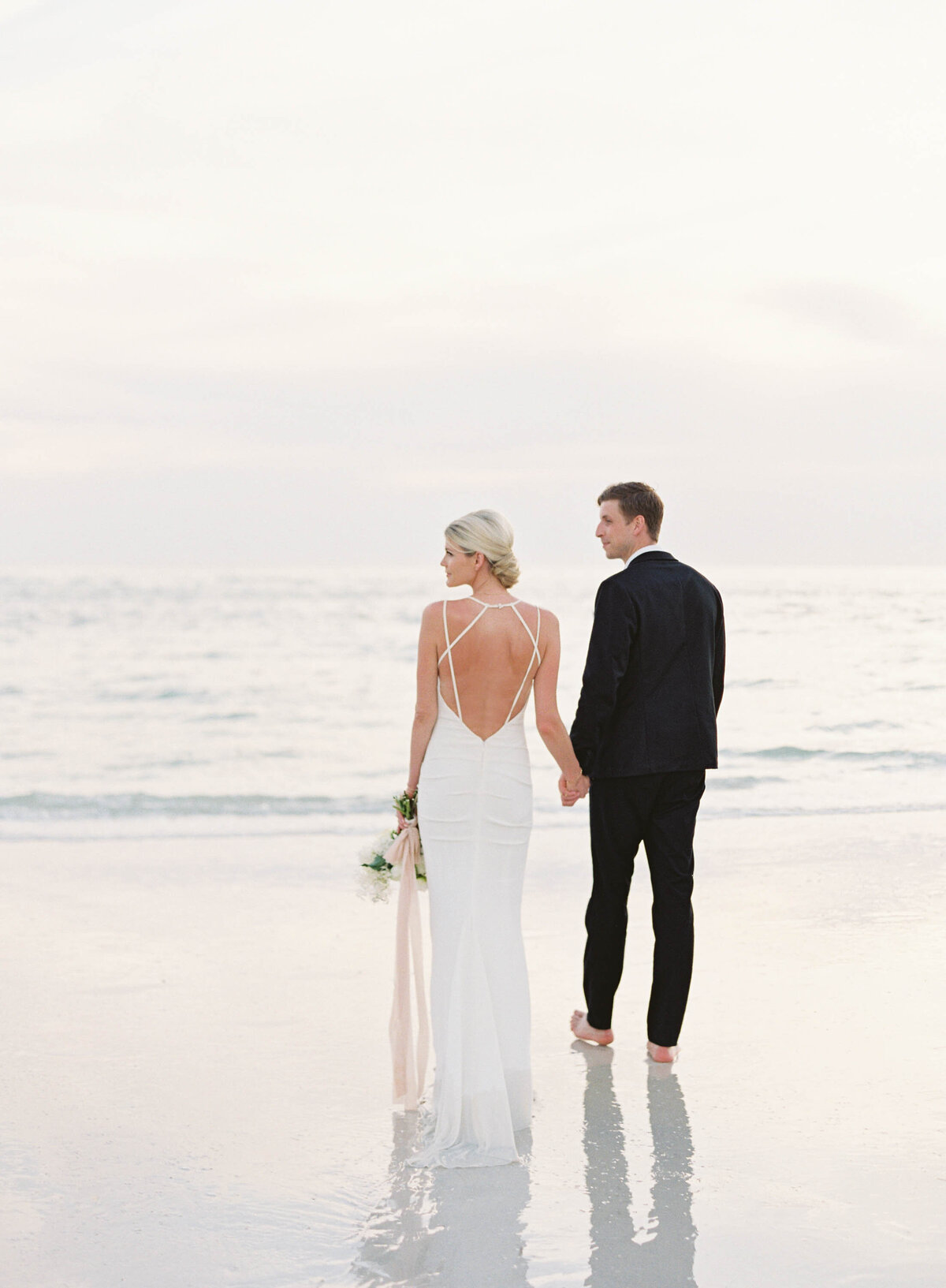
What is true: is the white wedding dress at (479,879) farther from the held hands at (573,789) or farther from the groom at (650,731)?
the groom at (650,731)

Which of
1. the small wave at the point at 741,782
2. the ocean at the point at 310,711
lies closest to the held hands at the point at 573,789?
the ocean at the point at 310,711

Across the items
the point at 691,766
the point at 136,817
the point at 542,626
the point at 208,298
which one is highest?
the point at 208,298

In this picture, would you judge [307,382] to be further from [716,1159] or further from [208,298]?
[716,1159]

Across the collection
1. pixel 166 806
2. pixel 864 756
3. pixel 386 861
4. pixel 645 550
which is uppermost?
pixel 645 550

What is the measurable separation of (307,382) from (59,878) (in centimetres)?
4149

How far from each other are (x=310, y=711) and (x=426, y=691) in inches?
702

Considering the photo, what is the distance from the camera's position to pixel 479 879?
4.05 metres

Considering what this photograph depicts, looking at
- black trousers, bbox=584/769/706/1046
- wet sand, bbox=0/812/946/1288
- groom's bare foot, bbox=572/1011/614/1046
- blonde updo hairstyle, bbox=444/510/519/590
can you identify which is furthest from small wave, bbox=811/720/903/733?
blonde updo hairstyle, bbox=444/510/519/590

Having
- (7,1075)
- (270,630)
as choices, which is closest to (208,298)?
(270,630)

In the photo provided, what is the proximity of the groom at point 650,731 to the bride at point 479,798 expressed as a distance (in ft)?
1.45

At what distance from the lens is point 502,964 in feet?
13.2

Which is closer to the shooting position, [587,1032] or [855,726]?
[587,1032]

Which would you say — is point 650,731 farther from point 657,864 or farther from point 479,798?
point 479,798

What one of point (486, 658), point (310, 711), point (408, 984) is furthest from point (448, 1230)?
point (310, 711)
